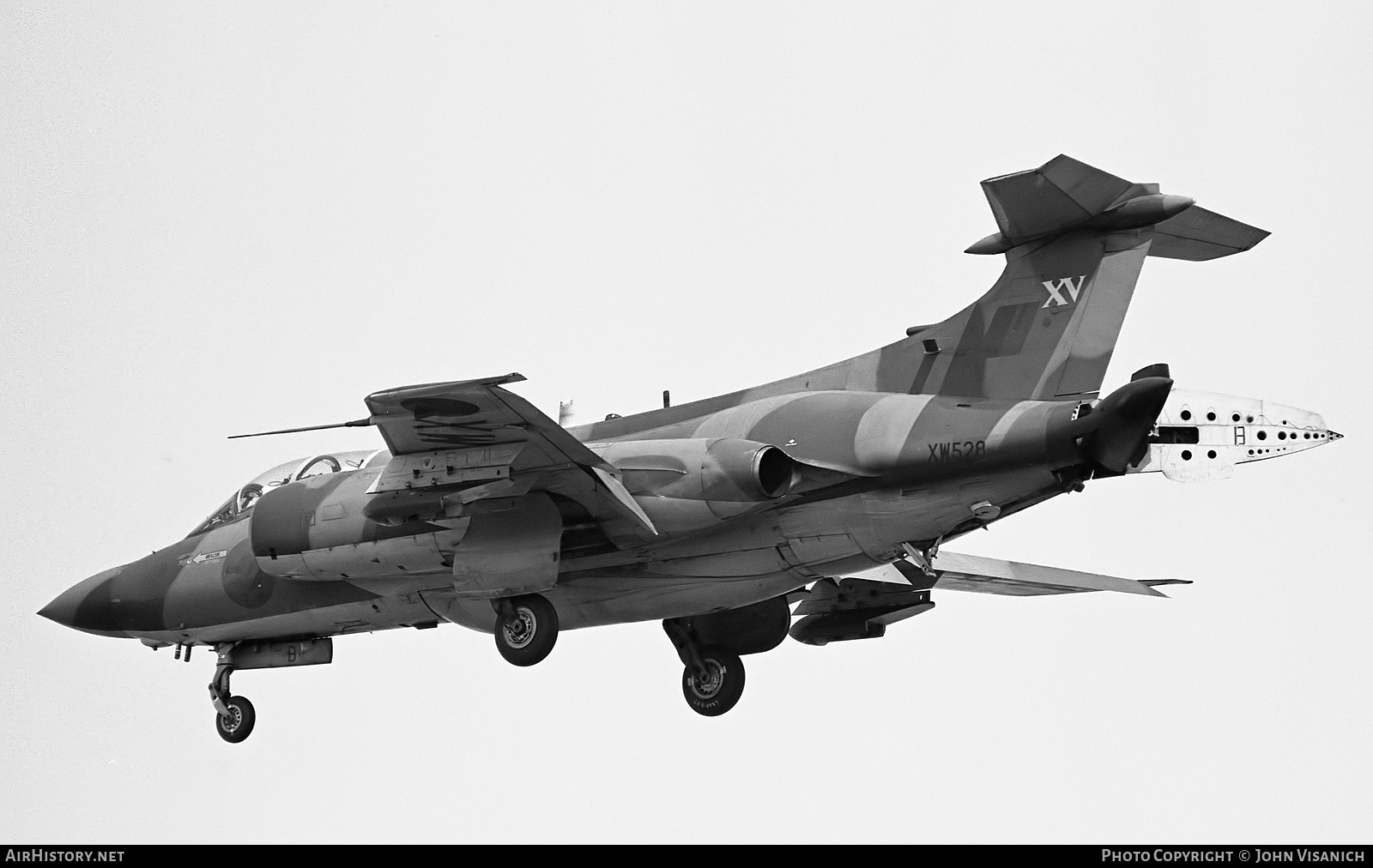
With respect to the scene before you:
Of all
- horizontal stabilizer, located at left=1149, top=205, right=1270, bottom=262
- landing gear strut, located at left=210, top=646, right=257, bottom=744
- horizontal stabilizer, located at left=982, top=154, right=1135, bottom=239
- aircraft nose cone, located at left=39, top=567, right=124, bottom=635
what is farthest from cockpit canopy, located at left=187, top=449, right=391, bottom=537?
horizontal stabilizer, located at left=1149, top=205, right=1270, bottom=262

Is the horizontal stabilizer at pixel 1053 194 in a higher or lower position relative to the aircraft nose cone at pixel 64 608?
higher

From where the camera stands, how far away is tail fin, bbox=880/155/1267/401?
1641 centimetres

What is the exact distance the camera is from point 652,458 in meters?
17.7

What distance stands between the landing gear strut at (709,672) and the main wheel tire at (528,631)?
2.90 meters

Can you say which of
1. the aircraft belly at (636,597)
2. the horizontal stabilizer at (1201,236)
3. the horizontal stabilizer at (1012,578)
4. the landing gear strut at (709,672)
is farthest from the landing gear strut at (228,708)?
the horizontal stabilizer at (1201,236)

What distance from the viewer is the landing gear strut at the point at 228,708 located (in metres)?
21.5

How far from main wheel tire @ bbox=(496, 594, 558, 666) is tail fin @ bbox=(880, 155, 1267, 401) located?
14.9ft

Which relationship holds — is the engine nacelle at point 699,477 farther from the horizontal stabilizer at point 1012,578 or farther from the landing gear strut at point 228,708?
the landing gear strut at point 228,708

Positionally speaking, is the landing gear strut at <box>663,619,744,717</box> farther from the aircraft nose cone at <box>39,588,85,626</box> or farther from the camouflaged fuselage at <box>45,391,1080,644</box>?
the aircraft nose cone at <box>39,588,85,626</box>

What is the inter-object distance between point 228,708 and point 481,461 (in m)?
6.31

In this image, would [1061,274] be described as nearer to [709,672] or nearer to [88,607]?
[709,672]
